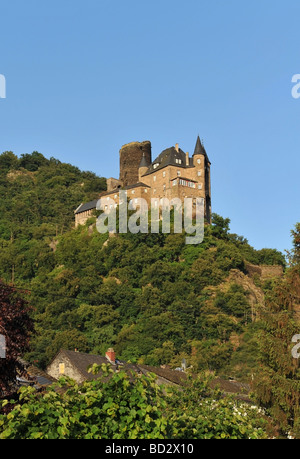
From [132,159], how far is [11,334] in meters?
79.6

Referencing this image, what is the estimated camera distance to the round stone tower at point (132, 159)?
92.4 metres

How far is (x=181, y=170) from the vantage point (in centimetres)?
7969

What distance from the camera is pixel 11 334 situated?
1588 centimetres

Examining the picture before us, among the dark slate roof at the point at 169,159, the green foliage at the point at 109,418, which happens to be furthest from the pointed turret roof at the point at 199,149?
the green foliage at the point at 109,418

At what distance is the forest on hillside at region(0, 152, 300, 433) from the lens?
2190 inches

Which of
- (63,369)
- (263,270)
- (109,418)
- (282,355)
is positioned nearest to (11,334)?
(109,418)

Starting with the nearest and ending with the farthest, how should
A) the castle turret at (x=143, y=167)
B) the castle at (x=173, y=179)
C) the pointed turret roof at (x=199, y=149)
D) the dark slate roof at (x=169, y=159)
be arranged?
the castle at (x=173, y=179), the dark slate roof at (x=169, y=159), the pointed turret roof at (x=199, y=149), the castle turret at (x=143, y=167)

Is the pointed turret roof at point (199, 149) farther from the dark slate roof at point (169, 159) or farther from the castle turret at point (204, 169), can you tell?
the dark slate roof at point (169, 159)

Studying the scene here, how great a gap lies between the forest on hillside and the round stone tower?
10655 millimetres

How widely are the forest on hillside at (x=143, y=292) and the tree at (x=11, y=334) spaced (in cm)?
2960

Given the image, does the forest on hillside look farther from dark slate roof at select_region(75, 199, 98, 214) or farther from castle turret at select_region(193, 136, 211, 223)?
dark slate roof at select_region(75, 199, 98, 214)

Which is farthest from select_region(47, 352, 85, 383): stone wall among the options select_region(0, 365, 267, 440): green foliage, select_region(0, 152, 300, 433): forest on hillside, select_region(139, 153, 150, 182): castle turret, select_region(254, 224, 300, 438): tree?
select_region(139, 153, 150, 182): castle turret

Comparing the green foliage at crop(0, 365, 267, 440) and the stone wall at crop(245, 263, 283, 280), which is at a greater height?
the stone wall at crop(245, 263, 283, 280)

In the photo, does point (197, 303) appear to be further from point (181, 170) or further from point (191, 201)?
point (181, 170)
